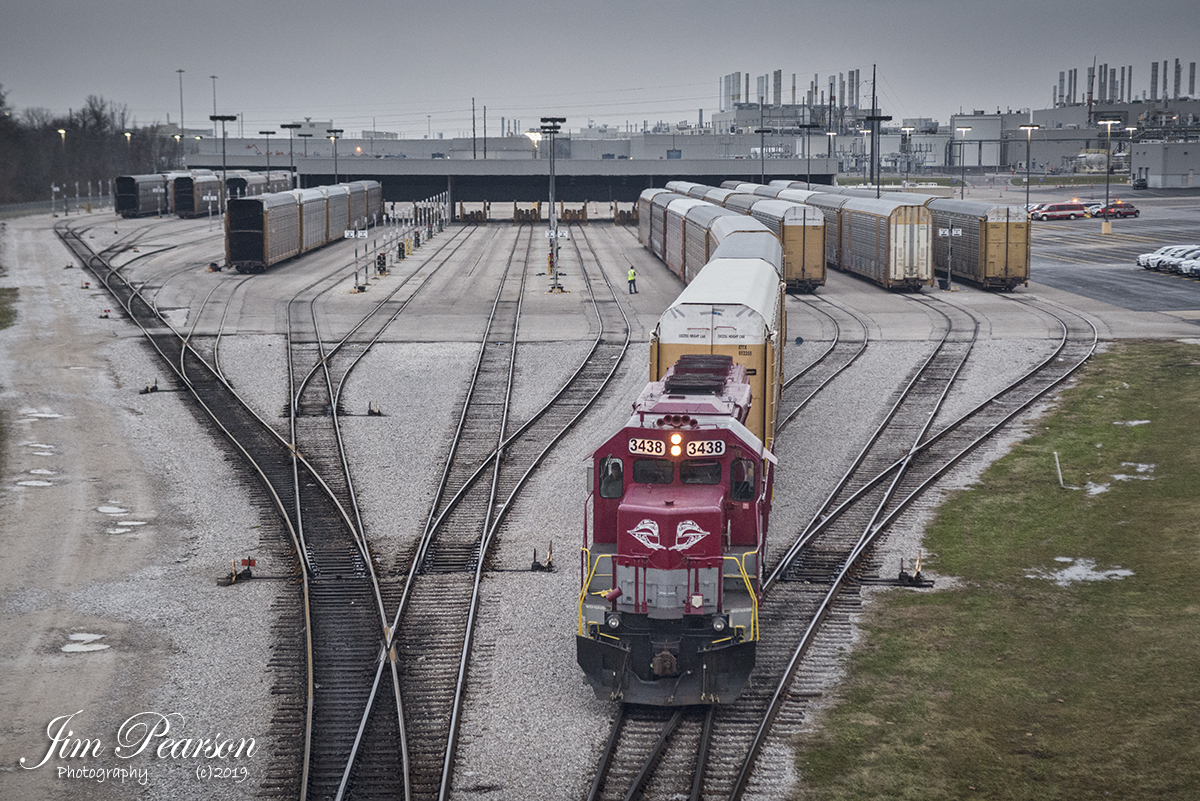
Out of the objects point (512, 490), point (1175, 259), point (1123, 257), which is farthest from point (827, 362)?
point (1123, 257)

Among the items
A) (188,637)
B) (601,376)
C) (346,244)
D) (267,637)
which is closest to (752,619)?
(267,637)

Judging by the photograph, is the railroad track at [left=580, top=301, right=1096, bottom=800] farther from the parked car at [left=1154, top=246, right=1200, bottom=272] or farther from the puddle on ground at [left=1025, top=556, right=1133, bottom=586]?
the parked car at [left=1154, top=246, right=1200, bottom=272]

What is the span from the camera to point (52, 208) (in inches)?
4208

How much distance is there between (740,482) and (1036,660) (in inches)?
198

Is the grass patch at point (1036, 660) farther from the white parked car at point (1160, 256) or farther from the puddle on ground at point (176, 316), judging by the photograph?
the white parked car at point (1160, 256)

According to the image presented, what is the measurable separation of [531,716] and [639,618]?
1817 mm

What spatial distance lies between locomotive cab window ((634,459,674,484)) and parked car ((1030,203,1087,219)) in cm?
9065

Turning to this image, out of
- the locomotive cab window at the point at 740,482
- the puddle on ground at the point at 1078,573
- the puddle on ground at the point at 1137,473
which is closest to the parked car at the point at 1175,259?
the puddle on ground at the point at 1137,473

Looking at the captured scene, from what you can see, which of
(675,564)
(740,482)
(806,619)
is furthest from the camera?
(806,619)

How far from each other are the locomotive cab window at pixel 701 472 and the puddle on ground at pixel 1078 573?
7441 mm

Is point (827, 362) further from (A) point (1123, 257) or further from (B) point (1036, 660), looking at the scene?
(A) point (1123, 257)

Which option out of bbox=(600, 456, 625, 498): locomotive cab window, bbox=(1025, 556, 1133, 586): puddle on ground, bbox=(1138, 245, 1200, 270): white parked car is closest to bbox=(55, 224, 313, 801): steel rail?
bbox=(600, 456, 625, 498): locomotive cab window

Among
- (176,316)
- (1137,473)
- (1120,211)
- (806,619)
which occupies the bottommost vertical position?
(806,619)

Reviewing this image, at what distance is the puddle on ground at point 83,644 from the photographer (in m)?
16.7
